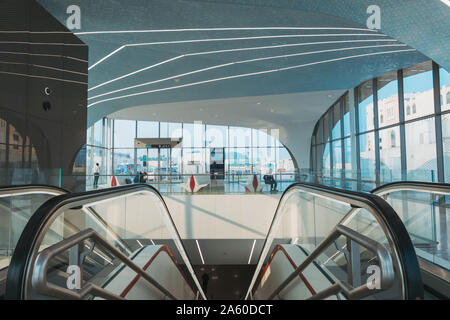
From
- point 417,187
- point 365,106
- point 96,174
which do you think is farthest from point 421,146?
point 96,174

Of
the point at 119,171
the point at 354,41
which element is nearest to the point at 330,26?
the point at 354,41

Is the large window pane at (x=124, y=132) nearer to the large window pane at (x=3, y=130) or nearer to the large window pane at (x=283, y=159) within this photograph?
the large window pane at (x=283, y=159)

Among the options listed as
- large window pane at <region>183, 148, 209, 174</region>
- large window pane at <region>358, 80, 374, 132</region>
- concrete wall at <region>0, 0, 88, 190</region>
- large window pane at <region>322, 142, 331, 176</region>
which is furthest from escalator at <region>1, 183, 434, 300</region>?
large window pane at <region>183, 148, 209, 174</region>

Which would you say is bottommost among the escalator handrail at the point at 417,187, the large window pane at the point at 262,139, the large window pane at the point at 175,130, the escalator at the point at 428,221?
the escalator at the point at 428,221

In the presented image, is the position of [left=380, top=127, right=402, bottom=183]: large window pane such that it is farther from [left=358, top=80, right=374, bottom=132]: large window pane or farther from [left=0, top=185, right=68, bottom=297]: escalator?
[left=0, top=185, right=68, bottom=297]: escalator

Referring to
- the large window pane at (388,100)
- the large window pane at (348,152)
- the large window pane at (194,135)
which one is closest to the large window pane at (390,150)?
the large window pane at (388,100)

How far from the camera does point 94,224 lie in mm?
3594

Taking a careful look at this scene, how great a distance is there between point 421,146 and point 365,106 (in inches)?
154

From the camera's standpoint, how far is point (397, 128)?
411 inches

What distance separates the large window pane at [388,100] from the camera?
10584 mm

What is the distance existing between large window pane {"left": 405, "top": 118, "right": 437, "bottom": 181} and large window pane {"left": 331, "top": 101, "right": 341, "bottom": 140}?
19.6ft

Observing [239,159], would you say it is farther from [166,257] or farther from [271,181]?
[166,257]

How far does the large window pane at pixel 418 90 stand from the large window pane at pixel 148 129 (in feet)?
63.8
